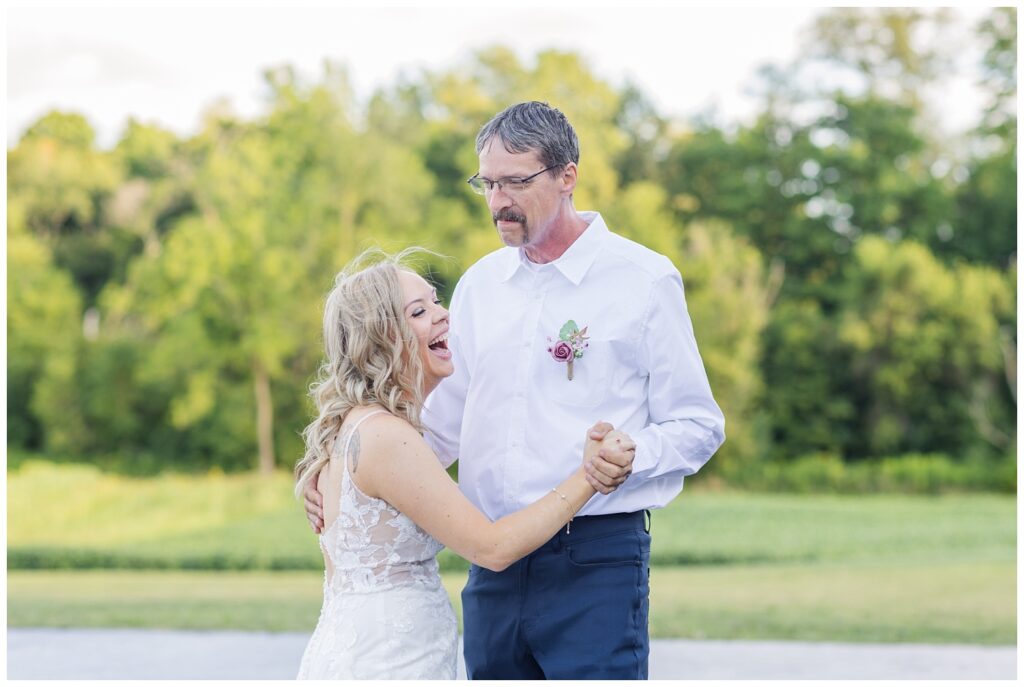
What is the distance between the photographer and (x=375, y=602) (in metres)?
2.93

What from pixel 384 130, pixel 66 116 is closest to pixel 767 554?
pixel 384 130

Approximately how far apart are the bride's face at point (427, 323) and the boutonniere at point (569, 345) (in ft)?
0.92

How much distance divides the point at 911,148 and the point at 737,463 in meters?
8.72

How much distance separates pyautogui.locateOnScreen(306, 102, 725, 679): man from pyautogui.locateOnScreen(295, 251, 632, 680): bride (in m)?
0.16

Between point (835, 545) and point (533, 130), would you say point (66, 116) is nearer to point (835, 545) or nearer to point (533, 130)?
point (835, 545)

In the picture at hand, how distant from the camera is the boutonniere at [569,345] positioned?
312 centimetres

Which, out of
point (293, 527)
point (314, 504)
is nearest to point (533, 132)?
point (314, 504)

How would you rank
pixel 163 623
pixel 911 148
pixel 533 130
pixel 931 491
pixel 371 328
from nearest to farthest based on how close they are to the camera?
pixel 371 328 < pixel 533 130 < pixel 163 623 < pixel 931 491 < pixel 911 148

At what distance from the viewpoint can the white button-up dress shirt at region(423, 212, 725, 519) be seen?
308cm

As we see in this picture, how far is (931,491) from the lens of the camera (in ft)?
80.2

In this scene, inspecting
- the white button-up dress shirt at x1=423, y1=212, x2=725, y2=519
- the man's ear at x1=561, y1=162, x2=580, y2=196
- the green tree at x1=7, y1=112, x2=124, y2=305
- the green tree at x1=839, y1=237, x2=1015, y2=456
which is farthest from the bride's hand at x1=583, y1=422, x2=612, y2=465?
the green tree at x1=7, y1=112, x2=124, y2=305

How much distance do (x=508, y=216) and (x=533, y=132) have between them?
0.22 meters

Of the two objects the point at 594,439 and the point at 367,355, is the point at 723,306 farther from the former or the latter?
the point at 367,355

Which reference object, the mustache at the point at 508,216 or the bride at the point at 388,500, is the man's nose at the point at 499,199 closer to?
the mustache at the point at 508,216
